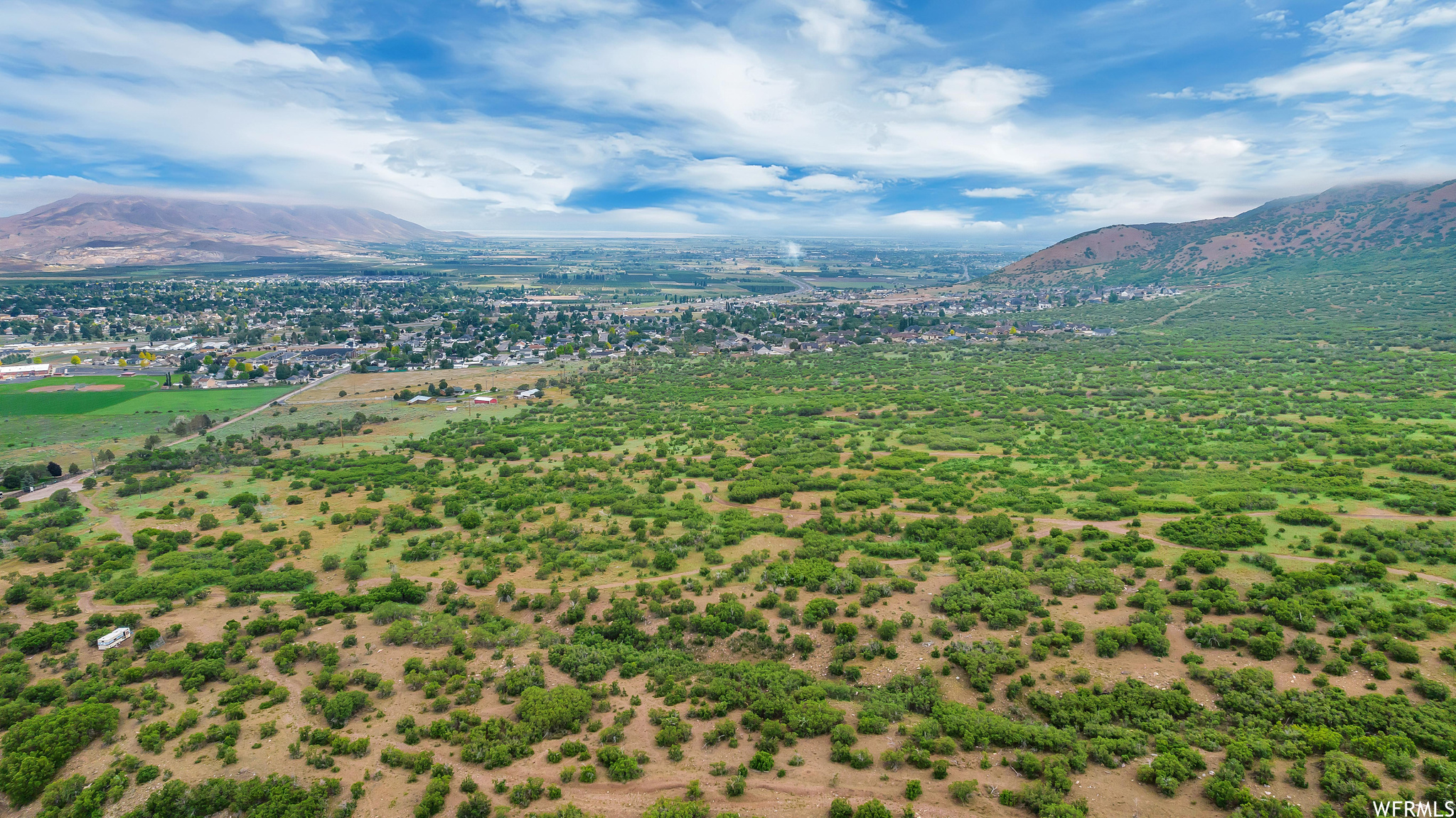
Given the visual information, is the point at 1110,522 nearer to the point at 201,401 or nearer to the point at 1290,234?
the point at 201,401

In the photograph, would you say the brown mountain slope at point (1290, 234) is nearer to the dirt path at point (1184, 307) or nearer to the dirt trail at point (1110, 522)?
the dirt path at point (1184, 307)

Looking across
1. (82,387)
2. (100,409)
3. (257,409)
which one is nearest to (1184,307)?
(257,409)

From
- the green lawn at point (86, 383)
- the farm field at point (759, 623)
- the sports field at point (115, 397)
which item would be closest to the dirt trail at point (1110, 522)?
the farm field at point (759, 623)

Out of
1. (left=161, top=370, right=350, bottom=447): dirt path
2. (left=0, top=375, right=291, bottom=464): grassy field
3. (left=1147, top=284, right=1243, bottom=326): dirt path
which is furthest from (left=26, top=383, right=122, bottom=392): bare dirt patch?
(left=1147, top=284, right=1243, bottom=326): dirt path

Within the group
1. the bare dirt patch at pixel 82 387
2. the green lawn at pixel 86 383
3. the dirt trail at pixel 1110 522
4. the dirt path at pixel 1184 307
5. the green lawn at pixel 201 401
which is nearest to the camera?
the dirt trail at pixel 1110 522

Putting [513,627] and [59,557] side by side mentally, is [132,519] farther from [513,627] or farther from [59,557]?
[513,627]

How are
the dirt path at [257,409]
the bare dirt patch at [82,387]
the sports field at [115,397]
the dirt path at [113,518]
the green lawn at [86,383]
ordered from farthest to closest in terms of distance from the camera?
the bare dirt patch at [82,387], the green lawn at [86,383], the sports field at [115,397], the dirt path at [257,409], the dirt path at [113,518]

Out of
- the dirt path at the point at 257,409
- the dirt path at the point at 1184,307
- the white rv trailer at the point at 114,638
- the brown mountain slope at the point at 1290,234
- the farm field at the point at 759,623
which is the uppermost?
the brown mountain slope at the point at 1290,234

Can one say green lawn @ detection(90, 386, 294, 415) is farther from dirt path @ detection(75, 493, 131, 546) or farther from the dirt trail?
the dirt trail
